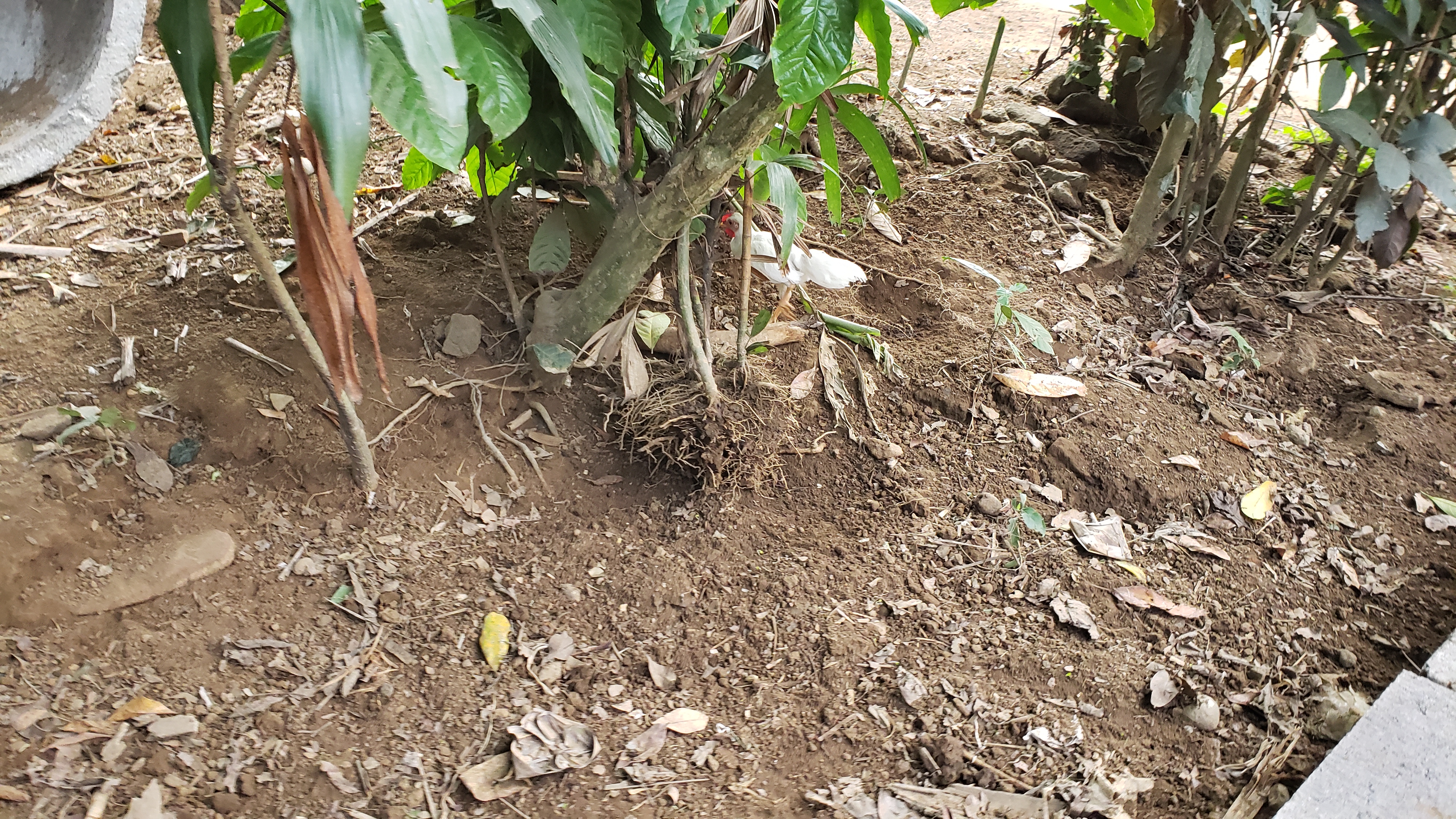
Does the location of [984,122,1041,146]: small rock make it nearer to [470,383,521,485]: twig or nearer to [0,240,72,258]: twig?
[470,383,521,485]: twig

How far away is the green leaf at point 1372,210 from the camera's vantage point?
93.4 inches

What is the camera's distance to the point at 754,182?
1.93m

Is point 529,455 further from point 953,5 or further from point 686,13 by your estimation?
point 953,5

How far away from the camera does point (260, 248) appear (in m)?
1.41

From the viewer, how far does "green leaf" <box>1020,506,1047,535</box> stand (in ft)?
6.25

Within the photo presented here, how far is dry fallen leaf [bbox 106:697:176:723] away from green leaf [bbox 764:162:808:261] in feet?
4.30

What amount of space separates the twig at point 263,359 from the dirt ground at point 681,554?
0.02 metres

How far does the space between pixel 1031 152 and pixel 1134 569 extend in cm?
170

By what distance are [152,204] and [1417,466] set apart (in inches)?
132

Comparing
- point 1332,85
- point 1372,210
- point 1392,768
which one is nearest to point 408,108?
point 1392,768

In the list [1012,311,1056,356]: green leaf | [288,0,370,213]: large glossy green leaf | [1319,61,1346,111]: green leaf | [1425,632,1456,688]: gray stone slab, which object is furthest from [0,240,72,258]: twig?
[1319,61,1346,111]: green leaf

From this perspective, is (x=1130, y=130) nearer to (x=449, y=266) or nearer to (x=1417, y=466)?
(x=1417, y=466)

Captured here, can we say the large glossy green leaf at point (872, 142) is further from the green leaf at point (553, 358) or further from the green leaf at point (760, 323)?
the green leaf at point (553, 358)

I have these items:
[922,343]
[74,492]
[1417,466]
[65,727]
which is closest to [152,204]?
[74,492]
